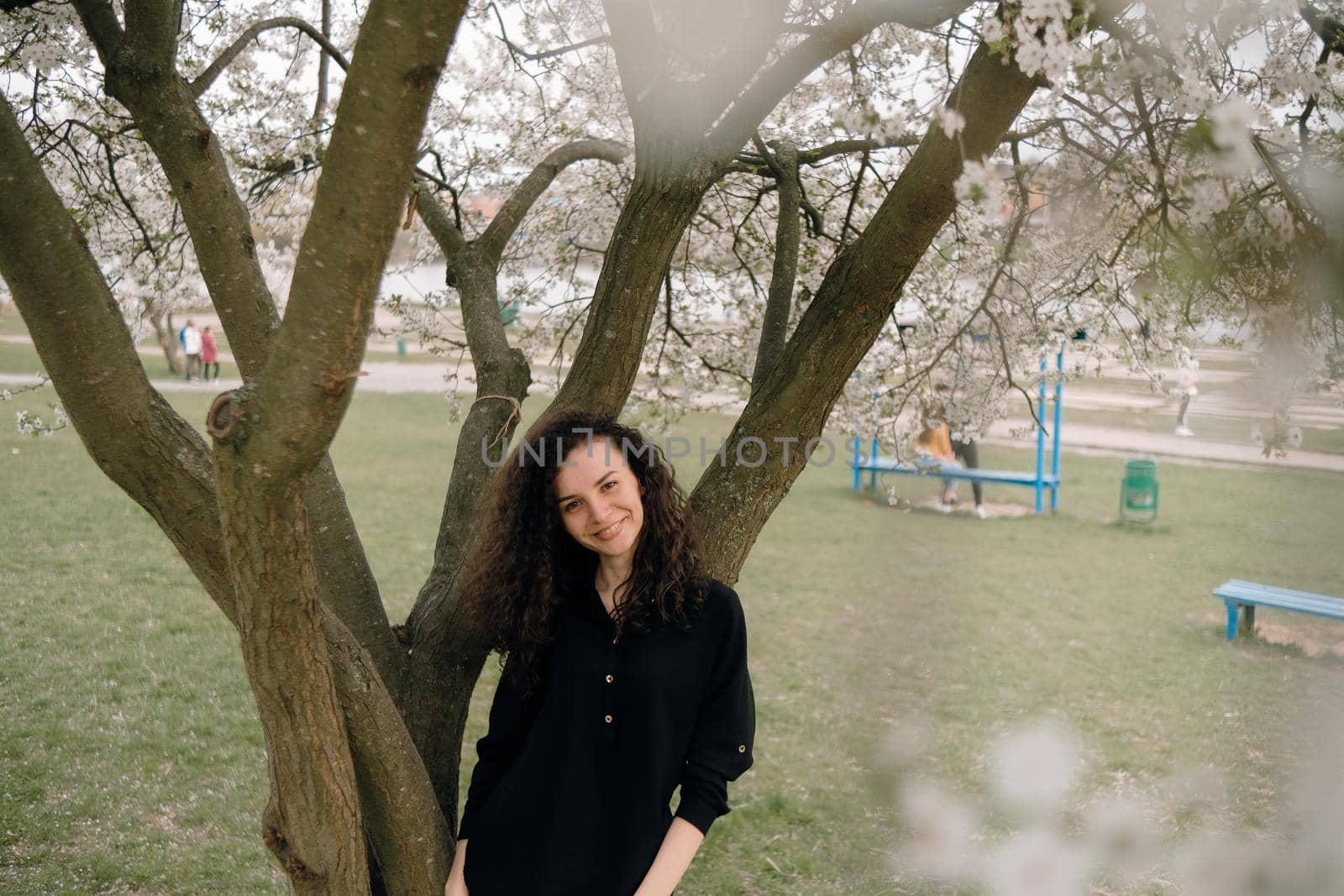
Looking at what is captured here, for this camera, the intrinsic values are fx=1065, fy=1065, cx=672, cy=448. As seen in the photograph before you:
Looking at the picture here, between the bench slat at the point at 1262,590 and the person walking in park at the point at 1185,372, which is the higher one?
the person walking in park at the point at 1185,372

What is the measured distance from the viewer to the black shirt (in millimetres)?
1985

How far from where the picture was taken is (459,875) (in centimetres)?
215

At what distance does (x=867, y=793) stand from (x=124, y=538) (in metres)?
6.50

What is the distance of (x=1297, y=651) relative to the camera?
6.83 meters

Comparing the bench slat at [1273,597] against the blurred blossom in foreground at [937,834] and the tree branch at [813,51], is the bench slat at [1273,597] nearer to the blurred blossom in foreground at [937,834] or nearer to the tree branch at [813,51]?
the blurred blossom in foreground at [937,834]

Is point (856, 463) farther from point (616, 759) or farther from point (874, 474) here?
point (616, 759)

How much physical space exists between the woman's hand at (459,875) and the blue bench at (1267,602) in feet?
19.4

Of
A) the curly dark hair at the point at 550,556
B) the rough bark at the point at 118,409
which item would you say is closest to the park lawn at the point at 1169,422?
the curly dark hair at the point at 550,556

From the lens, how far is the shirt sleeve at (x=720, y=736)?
1980 millimetres

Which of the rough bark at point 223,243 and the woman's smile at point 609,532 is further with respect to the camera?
the rough bark at point 223,243

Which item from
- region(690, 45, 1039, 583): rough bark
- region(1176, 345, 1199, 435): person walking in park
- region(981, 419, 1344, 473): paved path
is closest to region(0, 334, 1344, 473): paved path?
region(981, 419, 1344, 473): paved path

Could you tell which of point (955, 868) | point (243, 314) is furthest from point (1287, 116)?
point (955, 868)

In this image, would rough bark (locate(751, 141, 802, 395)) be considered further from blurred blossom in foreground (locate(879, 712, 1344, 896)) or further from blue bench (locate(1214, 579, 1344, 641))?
blue bench (locate(1214, 579, 1344, 641))

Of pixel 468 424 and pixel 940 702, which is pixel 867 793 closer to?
pixel 940 702
